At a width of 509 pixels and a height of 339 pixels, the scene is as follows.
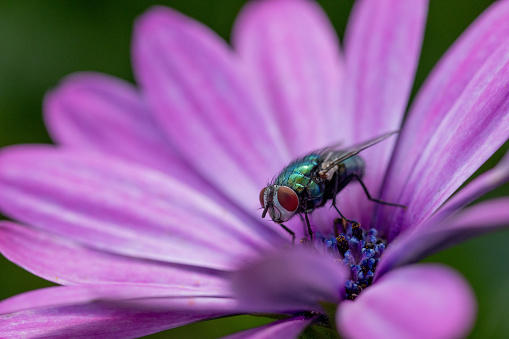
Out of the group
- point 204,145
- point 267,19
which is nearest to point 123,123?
point 204,145

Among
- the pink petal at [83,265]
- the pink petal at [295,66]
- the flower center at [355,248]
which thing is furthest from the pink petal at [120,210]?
the pink petal at [295,66]

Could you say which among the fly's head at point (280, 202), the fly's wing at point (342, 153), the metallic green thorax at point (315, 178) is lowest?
the fly's head at point (280, 202)

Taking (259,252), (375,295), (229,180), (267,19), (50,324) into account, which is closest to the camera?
(375,295)

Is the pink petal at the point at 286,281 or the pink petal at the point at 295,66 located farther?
the pink petal at the point at 295,66

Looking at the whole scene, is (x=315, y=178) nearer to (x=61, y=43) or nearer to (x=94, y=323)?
(x=94, y=323)

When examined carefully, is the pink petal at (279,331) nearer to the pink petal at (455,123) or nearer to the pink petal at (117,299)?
the pink petal at (117,299)

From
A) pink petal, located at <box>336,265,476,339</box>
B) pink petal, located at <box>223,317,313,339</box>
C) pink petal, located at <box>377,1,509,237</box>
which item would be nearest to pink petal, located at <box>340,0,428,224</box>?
pink petal, located at <box>377,1,509,237</box>

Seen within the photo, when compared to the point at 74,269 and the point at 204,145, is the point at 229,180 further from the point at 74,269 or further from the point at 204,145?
the point at 74,269
